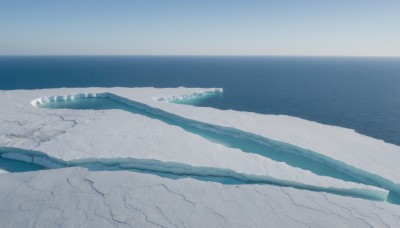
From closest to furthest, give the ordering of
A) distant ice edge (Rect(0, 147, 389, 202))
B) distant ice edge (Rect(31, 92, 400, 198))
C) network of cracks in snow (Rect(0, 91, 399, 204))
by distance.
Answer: distant ice edge (Rect(0, 147, 389, 202)) → network of cracks in snow (Rect(0, 91, 399, 204)) → distant ice edge (Rect(31, 92, 400, 198))

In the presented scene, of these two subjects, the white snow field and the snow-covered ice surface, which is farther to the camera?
the white snow field

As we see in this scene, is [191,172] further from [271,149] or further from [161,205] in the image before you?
[271,149]

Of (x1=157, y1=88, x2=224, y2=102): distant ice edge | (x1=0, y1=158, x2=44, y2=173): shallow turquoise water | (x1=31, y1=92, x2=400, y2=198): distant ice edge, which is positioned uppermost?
(x1=31, y1=92, x2=400, y2=198): distant ice edge

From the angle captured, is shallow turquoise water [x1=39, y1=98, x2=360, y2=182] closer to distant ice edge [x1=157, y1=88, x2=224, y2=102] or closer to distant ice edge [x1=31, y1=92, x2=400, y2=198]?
distant ice edge [x1=31, y1=92, x2=400, y2=198]

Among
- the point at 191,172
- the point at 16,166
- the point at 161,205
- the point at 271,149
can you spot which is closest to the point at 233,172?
the point at 191,172

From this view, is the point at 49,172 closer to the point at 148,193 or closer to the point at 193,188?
the point at 148,193

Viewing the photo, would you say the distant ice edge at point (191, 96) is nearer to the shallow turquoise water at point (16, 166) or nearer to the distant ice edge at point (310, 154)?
the distant ice edge at point (310, 154)

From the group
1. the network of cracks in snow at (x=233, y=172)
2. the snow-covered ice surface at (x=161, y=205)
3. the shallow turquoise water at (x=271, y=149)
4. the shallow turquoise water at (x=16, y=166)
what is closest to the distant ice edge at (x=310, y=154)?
the network of cracks in snow at (x=233, y=172)

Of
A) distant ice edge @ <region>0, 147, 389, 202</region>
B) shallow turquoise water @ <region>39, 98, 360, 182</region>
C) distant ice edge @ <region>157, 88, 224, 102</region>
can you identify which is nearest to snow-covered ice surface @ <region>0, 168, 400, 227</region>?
distant ice edge @ <region>0, 147, 389, 202</region>
